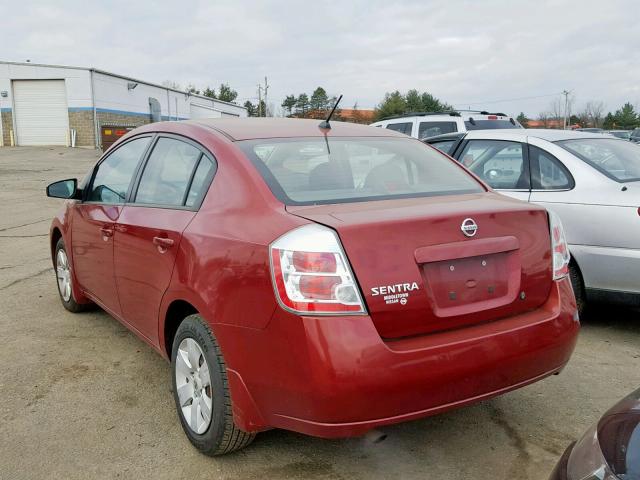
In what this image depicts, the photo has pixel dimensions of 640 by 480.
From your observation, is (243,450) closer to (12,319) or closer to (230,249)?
(230,249)

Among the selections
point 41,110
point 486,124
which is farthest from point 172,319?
point 41,110

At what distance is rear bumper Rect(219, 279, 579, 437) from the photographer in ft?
7.13

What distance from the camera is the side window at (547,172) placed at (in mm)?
4684

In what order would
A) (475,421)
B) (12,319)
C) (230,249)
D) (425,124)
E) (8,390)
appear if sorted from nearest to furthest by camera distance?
1. (230,249)
2. (475,421)
3. (8,390)
4. (12,319)
5. (425,124)

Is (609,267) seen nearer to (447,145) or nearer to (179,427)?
(447,145)

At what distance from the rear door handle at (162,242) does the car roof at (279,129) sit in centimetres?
63

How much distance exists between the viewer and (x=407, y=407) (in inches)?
89.5

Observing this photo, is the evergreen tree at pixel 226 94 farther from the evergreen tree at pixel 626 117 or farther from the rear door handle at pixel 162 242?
the rear door handle at pixel 162 242

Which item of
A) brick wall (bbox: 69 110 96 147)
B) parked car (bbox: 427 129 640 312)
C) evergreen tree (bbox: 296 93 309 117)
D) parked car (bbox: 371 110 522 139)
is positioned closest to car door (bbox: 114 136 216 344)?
parked car (bbox: 427 129 640 312)

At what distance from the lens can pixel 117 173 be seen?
4047 millimetres

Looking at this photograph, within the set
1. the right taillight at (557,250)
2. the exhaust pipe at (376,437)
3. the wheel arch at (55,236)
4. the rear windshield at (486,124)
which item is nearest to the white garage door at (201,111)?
the rear windshield at (486,124)

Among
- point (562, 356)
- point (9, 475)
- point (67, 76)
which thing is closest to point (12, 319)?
point (9, 475)

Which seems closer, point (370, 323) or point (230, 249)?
point (370, 323)

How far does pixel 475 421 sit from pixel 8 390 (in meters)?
2.76
